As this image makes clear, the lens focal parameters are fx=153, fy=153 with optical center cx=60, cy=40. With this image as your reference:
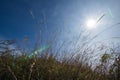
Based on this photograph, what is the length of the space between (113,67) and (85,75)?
1.57 ft

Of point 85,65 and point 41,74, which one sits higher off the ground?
point 85,65

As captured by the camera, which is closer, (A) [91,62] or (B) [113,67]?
(B) [113,67]

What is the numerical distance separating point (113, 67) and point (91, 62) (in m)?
0.59

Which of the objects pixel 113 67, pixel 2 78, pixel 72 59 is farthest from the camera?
pixel 72 59

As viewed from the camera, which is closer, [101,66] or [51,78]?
[51,78]

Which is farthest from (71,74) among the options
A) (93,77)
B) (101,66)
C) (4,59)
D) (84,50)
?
(4,59)

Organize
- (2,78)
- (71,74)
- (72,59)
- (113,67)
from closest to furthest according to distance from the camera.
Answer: (2,78) → (71,74) → (113,67) → (72,59)

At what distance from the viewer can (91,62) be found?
2.94m

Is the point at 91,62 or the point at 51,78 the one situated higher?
the point at 91,62

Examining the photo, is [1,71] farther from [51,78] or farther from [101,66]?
[101,66]

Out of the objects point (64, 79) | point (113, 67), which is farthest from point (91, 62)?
point (64, 79)

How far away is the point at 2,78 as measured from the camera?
2.00 metres

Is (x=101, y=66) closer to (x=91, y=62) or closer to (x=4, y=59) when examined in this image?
(x=91, y=62)

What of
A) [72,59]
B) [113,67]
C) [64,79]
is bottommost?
[64,79]
